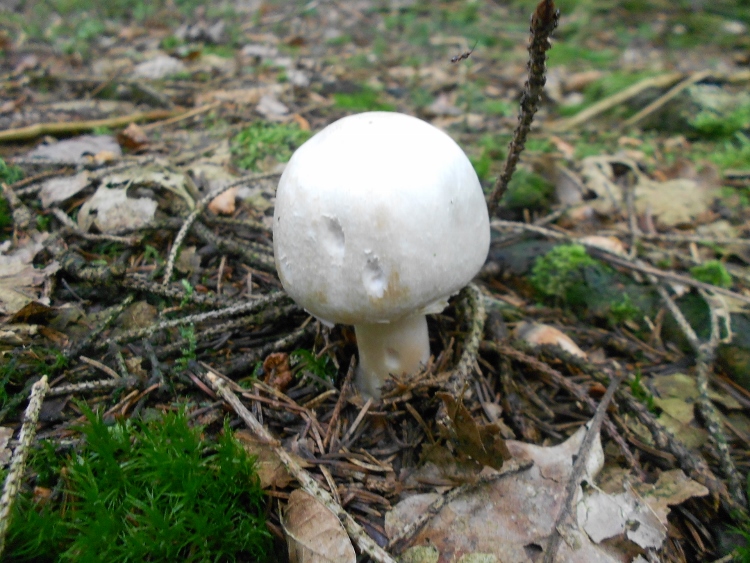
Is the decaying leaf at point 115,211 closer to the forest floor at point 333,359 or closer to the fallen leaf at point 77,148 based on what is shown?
the forest floor at point 333,359

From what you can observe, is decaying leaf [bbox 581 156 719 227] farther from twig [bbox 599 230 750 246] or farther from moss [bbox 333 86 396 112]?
moss [bbox 333 86 396 112]

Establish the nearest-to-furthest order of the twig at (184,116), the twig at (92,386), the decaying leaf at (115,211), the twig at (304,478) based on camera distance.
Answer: the twig at (304,478) < the twig at (92,386) < the decaying leaf at (115,211) < the twig at (184,116)

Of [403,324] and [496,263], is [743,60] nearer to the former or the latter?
[496,263]

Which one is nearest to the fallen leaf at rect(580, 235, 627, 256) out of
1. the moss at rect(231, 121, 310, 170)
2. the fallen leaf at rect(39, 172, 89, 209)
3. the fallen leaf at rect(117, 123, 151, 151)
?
the moss at rect(231, 121, 310, 170)

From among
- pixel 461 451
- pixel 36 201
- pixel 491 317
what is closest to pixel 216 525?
pixel 461 451

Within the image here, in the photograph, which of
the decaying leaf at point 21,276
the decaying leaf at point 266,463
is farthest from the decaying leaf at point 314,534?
the decaying leaf at point 21,276
